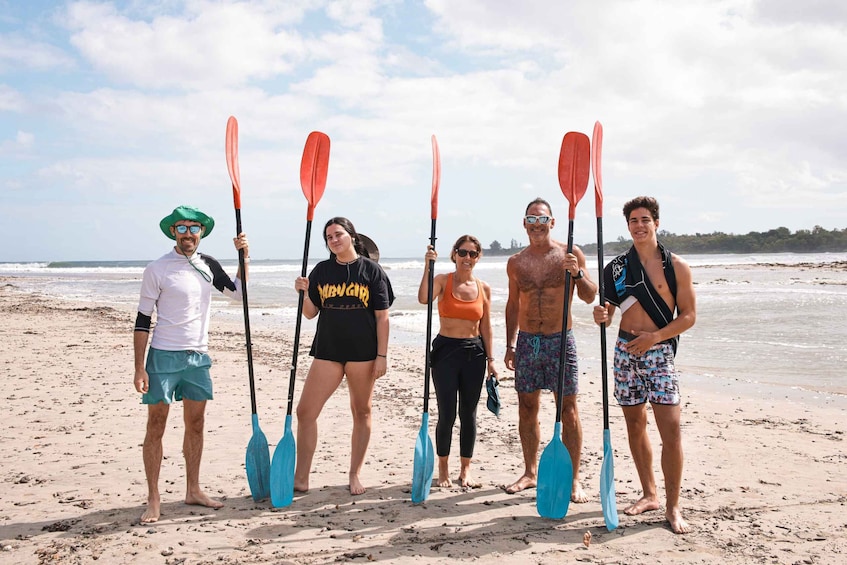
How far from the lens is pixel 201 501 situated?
4.11 m

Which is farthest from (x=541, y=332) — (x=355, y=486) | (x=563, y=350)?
(x=355, y=486)

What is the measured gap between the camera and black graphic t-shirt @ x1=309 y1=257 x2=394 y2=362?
14.1 ft

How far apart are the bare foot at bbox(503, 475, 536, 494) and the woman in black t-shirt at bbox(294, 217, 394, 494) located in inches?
40.9

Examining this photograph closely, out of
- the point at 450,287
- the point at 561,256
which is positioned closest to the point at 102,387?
the point at 450,287

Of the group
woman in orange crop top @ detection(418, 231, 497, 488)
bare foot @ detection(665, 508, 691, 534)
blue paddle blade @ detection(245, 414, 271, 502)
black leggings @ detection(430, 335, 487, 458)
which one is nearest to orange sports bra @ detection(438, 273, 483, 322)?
woman in orange crop top @ detection(418, 231, 497, 488)

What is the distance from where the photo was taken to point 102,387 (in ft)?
25.4

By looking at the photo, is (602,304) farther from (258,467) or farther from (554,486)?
(258,467)

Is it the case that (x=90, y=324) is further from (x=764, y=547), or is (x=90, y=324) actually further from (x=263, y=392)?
(x=764, y=547)

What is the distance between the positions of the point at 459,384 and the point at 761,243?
8791 centimetres

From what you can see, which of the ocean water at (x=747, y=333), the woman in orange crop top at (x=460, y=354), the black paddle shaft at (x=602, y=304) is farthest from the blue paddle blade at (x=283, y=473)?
the ocean water at (x=747, y=333)

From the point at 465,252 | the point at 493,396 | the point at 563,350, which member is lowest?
the point at 493,396

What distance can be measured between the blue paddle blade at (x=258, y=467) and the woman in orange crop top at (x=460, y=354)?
1200 mm

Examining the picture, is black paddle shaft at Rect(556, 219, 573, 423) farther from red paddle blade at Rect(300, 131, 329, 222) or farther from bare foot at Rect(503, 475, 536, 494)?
red paddle blade at Rect(300, 131, 329, 222)

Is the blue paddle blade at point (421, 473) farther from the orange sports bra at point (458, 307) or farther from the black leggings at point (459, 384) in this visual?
the orange sports bra at point (458, 307)
